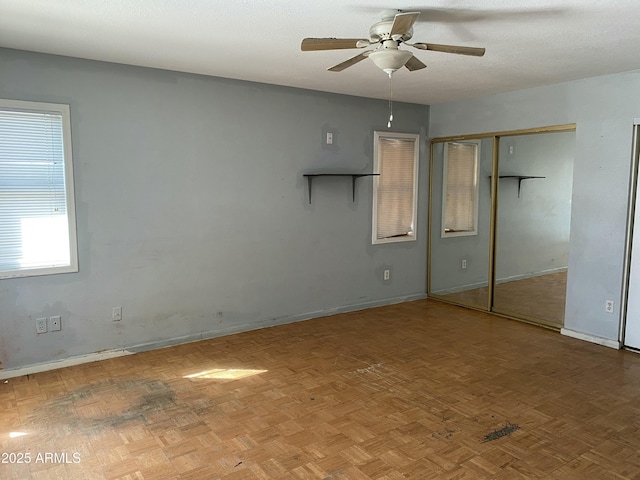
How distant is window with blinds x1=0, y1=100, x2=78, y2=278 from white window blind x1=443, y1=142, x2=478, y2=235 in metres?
3.85

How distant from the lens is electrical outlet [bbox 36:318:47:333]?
350cm

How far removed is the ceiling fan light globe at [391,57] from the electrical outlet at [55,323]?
2.92 m

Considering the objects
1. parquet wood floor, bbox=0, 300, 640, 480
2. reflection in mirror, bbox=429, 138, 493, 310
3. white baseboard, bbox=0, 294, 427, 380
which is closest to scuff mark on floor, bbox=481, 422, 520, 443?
parquet wood floor, bbox=0, 300, 640, 480

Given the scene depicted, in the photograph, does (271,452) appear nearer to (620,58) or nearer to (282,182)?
(282,182)

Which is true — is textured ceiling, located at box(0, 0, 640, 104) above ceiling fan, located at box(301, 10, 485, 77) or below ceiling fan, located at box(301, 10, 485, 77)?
above

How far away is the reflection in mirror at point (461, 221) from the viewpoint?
202 inches

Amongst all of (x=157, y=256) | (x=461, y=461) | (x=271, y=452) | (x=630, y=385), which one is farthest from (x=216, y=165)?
(x=630, y=385)

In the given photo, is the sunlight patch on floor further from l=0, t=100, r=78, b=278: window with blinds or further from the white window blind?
the white window blind

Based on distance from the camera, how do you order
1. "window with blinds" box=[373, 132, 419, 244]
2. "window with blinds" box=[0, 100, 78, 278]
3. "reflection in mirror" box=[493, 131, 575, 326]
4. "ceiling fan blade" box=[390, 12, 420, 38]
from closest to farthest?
"ceiling fan blade" box=[390, 12, 420, 38] < "window with blinds" box=[0, 100, 78, 278] < "reflection in mirror" box=[493, 131, 575, 326] < "window with blinds" box=[373, 132, 419, 244]

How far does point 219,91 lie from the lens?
4145 millimetres

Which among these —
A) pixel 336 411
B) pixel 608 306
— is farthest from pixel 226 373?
pixel 608 306

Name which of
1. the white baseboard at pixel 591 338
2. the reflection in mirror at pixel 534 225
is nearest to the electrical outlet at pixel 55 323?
the reflection in mirror at pixel 534 225

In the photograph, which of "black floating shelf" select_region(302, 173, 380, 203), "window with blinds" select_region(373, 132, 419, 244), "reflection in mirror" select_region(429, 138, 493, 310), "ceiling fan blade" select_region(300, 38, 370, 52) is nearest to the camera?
"ceiling fan blade" select_region(300, 38, 370, 52)

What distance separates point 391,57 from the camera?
8.07 feet
